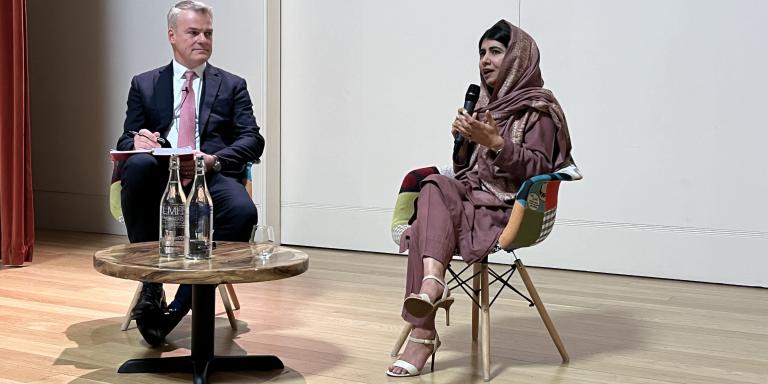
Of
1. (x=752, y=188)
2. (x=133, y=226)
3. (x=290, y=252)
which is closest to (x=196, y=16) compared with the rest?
(x=133, y=226)

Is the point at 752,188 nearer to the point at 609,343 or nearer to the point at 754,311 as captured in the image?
the point at 754,311

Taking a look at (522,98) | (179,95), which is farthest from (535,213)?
(179,95)

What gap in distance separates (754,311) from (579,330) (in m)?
0.92

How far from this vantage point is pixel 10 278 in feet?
15.3

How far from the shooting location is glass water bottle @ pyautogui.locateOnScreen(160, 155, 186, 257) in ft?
9.76

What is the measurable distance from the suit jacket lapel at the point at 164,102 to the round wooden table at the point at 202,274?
0.71 meters

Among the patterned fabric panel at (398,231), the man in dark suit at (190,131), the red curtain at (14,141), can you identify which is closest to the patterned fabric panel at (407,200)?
the patterned fabric panel at (398,231)

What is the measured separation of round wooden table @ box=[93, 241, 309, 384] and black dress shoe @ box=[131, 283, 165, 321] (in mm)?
295

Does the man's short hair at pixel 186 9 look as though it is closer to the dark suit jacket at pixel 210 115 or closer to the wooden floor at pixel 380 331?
the dark suit jacket at pixel 210 115

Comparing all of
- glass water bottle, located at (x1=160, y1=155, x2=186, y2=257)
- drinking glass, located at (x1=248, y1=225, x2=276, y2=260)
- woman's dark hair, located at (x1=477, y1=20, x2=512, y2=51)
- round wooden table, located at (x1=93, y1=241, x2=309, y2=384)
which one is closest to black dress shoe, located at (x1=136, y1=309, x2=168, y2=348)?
round wooden table, located at (x1=93, y1=241, x2=309, y2=384)

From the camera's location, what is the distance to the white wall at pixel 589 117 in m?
4.76

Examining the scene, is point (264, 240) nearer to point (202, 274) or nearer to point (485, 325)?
point (202, 274)

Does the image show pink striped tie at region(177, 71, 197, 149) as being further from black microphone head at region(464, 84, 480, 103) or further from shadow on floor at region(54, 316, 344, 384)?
black microphone head at region(464, 84, 480, 103)

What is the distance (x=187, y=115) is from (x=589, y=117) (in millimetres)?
2146
